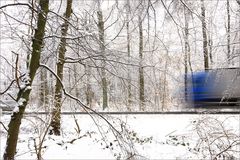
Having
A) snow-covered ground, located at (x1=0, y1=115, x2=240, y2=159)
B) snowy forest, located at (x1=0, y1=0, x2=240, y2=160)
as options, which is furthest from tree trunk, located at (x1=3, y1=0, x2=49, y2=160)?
snow-covered ground, located at (x1=0, y1=115, x2=240, y2=159)

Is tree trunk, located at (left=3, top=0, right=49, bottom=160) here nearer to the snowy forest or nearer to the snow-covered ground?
the snowy forest

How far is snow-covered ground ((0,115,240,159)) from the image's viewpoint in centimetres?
808

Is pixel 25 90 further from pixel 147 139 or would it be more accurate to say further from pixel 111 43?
pixel 147 139

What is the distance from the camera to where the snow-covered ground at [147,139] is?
8.08 metres

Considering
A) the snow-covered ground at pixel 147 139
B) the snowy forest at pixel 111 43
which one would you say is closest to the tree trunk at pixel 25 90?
the snowy forest at pixel 111 43

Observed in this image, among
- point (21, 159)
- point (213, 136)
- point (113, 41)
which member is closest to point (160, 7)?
point (113, 41)

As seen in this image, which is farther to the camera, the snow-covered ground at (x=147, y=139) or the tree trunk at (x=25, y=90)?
the snow-covered ground at (x=147, y=139)

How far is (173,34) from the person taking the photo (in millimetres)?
3912

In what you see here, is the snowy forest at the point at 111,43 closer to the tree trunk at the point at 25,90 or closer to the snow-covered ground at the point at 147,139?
the tree trunk at the point at 25,90

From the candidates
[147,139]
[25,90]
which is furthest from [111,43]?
[147,139]

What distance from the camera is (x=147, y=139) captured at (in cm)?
1202

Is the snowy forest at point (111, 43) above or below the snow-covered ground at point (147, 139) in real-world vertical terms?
above

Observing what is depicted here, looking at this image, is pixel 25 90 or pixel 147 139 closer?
pixel 25 90

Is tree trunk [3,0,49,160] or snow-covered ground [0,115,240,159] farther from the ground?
tree trunk [3,0,49,160]
